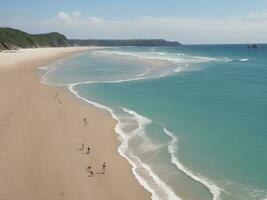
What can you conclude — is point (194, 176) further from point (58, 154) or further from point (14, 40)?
point (14, 40)

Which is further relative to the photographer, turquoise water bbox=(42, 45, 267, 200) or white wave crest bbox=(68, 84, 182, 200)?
turquoise water bbox=(42, 45, 267, 200)

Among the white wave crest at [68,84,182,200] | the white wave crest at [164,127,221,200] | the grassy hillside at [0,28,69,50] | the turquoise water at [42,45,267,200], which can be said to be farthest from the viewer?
the grassy hillside at [0,28,69,50]

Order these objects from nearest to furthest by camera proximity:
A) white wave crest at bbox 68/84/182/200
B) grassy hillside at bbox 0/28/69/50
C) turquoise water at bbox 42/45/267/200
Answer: white wave crest at bbox 68/84/182/200
turquoise water at bbox 42/45/267/200
grassy hillside at bbox 0/28/69/50

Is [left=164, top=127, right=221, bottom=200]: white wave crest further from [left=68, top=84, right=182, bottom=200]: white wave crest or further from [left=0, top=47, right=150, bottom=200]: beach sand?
[left=0, top=47, right=150, bottom=200]: beach sand

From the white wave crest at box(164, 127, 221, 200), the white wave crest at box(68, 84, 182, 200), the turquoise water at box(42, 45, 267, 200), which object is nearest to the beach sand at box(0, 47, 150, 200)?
the white wave crest at box(68, 84, 182, 200)

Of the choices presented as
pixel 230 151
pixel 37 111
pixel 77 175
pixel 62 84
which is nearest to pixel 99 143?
pixel 77 175

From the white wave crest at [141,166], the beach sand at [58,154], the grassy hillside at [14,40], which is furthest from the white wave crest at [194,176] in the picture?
the grassy hillside at [14,40]

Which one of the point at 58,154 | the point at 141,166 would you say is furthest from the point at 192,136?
the point at 58,154

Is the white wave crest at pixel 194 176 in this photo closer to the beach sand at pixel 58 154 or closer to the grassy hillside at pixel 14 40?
the beach sand at pixel 58 154

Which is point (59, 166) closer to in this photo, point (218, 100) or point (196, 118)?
point (196, 118)
